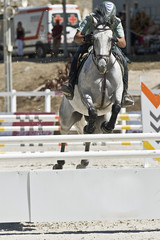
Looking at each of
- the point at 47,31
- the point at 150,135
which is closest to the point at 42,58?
the point at 47,31

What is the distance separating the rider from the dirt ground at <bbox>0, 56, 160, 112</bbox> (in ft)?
38.2

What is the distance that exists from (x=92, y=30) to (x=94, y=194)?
2.90 meters

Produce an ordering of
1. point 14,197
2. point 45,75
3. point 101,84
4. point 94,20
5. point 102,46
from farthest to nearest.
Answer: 1. point 45,75
2. point 101,84
3. point 94,20
4. point 102,46
5. point 14,197

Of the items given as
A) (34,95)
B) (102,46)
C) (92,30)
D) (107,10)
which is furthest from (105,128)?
(34,95)

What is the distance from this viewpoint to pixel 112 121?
902 cm

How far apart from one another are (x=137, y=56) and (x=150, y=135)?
60.7ft

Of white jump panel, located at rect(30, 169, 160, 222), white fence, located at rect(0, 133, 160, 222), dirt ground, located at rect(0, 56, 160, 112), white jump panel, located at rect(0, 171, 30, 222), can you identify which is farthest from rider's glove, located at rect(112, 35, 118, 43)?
dirt ground, located at rect(0, 56, 160, 112)

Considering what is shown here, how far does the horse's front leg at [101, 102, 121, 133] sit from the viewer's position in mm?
8930

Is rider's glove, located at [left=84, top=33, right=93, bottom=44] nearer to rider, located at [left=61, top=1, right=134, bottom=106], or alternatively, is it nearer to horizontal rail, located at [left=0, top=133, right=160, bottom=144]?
rider, located at [left=61, top=1, right=134, bottom=106]

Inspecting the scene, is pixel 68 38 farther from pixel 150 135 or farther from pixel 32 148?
pixel 150 135

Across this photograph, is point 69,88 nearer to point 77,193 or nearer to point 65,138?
point 65,138

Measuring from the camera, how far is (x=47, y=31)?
88.5 ft

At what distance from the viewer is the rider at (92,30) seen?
891cm

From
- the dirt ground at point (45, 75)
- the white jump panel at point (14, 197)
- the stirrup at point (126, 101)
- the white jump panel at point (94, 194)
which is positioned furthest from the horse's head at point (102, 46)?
the dirt ground at point (45, 75)
